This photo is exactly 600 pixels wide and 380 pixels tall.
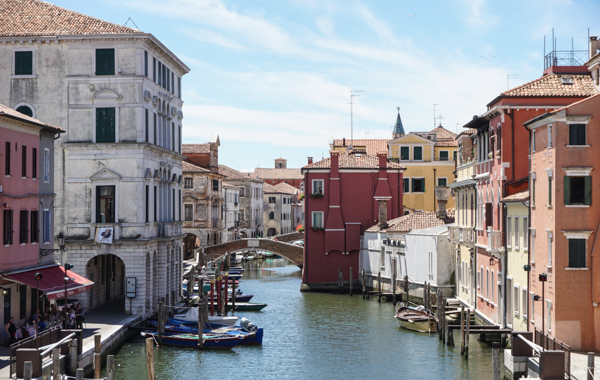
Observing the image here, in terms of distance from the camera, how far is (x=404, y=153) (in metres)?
67.1

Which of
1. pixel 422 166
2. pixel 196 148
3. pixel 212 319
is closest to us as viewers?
pixel 212 319

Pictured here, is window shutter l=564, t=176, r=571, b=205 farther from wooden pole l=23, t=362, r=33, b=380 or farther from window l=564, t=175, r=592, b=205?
wooden pole l=23, t=362, r=33, b=380

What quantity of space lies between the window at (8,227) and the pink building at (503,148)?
58.9ft

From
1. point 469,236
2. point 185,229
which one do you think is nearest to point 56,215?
point 469,236

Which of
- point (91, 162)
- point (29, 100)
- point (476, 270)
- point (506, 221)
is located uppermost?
point (29, 100)

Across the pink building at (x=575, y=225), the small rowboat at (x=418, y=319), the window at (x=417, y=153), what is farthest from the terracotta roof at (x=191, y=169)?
the pink building at (x=575, y=225)

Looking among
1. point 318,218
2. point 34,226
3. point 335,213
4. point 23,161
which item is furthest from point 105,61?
point 335,213

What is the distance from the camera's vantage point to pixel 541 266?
27047 millimetres

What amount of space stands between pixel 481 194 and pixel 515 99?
19.4 feet

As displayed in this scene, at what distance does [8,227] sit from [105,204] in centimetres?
1045

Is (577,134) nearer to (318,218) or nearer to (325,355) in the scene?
(325,355)

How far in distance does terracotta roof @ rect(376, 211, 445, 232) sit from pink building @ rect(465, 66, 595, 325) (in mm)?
15043

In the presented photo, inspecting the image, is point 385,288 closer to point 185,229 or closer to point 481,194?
point 481,194

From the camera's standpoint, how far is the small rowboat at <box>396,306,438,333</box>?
3697 cm
